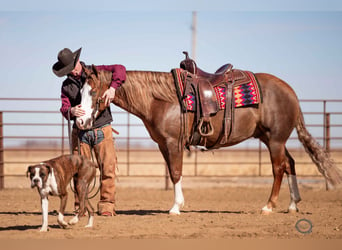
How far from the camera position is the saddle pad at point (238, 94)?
247 inches

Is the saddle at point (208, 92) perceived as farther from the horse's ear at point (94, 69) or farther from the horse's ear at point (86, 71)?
the horse's ear at point (86, 71)

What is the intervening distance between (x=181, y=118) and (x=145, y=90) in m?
0.59

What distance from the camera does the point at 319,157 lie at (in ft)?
22.0

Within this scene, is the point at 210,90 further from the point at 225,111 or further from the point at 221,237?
the point at 221,237

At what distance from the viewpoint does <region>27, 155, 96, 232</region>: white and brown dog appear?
4.58 meters

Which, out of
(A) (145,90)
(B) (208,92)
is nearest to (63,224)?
(A) (145,90)

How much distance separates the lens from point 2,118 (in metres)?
10.5

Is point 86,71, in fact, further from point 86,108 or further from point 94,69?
point 86,108

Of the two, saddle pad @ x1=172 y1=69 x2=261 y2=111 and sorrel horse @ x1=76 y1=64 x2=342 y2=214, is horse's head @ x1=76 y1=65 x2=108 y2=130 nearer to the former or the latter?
sorrel horse @ x1=76 y1=64 x2=342 y2=214

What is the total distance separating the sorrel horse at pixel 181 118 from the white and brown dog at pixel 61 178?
79cm

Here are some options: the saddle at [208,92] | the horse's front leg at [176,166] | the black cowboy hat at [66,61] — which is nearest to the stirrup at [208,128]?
the saddle at [208,92]

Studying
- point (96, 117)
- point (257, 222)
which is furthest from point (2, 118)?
point (257, 222)

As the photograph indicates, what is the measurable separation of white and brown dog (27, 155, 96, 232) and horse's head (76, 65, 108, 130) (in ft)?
2.27

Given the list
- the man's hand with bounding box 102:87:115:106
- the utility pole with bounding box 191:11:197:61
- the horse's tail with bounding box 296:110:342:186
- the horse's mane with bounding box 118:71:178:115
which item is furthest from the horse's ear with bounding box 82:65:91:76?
the utility pole with bounding box 191:11:197:61
